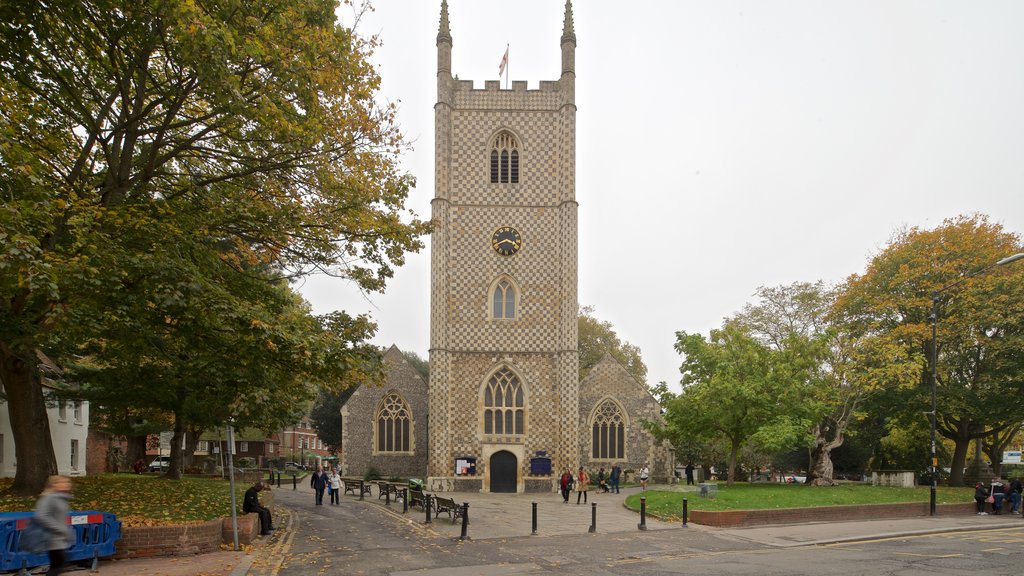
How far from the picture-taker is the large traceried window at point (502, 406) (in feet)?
118

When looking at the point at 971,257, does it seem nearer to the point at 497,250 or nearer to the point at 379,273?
the point at 497,250

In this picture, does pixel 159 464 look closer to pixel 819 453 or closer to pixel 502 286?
pixel 502 286

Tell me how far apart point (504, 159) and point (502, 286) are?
6731 millimetres

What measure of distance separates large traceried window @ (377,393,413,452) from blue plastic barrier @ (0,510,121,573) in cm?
3000

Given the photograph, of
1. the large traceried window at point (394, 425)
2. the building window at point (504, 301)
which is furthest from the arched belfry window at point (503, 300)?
the large traceried window at point (394, 425)

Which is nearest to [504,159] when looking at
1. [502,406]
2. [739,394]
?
[502,406]

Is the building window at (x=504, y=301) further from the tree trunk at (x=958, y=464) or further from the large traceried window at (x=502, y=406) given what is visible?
the tree trunk at (x=958, y=464)

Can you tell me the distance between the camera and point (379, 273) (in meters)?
16.2

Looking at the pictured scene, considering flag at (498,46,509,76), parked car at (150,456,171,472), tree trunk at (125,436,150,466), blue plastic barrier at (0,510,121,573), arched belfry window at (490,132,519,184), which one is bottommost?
parked car at (150,456,171,472)

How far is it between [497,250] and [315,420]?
25.3m

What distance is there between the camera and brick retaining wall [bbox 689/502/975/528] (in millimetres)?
18891

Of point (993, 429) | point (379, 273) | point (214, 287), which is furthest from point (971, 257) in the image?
point (214, 287)

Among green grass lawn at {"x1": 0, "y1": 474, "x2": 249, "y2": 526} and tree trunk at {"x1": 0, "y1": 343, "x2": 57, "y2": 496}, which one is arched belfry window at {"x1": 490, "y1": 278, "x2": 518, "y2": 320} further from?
tree trunk at {"x1": 0, "y1": 343, "x2": 57, "y2": 496}

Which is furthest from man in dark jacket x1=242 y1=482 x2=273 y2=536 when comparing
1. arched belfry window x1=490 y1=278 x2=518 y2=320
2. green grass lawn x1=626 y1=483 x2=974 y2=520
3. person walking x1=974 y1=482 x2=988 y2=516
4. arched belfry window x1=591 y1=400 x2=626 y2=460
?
arched belfry window x1=591 y1=400 x2=626 y2=460
